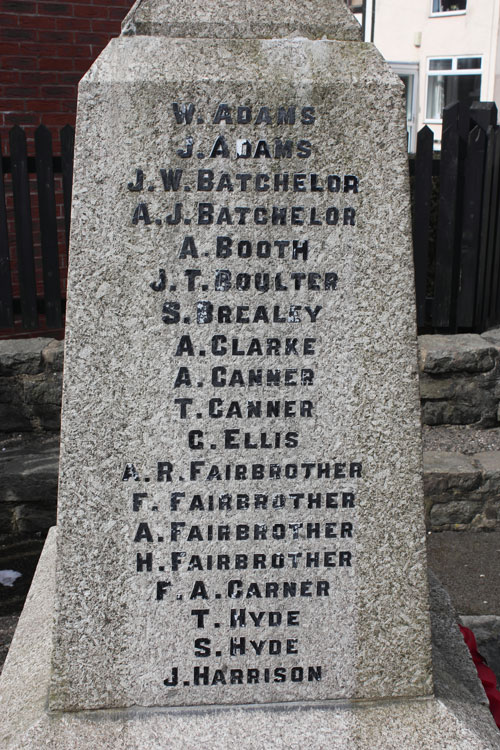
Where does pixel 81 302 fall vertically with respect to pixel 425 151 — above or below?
below

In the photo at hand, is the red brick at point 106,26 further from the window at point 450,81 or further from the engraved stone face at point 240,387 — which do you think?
the window at point 450,81

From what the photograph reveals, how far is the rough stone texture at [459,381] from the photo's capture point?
13.9 ft

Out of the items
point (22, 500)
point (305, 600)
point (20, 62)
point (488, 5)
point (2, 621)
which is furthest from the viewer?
point (488, 5)

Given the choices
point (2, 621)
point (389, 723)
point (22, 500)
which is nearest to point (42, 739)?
point (389, 723)

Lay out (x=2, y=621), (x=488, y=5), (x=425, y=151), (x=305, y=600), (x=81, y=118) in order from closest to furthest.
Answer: (x=81, y=118) < (x=305, y=600) < (x=2, y=621) < (x=425, y=151) < (x=488, y=5)

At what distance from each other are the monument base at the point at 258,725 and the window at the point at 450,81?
17358mm

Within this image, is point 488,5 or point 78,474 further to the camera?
point 488,5

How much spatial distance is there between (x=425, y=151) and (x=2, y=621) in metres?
3.46

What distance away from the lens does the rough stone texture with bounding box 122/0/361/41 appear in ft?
5.63

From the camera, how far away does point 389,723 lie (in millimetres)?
1861

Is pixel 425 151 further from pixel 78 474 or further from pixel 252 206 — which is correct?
pixel 78 474

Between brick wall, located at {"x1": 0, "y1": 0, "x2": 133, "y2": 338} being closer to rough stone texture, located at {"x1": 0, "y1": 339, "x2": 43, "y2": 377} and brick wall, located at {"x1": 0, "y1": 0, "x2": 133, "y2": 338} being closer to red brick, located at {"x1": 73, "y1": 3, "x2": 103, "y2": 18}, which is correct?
red brick, located at {"x1": 73, "y1": 3, "x2": 103, "y2": 18}

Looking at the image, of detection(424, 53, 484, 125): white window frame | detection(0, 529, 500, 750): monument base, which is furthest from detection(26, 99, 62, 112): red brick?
detection(424, 53, 484, 125): white window frame

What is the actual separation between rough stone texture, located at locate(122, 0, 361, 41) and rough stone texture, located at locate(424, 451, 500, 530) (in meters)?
2.73
